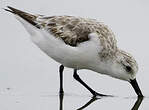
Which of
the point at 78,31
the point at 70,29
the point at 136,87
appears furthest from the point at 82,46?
the point at 136,87

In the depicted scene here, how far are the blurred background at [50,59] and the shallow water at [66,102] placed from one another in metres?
0.02

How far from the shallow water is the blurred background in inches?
0.7

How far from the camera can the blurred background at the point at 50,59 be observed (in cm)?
1169

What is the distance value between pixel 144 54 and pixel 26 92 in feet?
11.0

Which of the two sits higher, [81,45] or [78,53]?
[81,45]

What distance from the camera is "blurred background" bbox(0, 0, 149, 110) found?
11688mm

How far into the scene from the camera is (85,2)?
16953 millimetres

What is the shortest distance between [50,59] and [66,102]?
321 centimetres

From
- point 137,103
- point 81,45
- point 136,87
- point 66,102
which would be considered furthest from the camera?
point 136,87

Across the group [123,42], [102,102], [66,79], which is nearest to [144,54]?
[123,42]

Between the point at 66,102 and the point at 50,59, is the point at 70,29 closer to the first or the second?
the point at 66,102

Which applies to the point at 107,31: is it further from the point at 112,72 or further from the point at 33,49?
the point at 33,49

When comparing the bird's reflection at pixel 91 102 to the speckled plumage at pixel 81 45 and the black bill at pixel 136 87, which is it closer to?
the black bill at pixel 136 87

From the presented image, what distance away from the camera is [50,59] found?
13.7 meters
